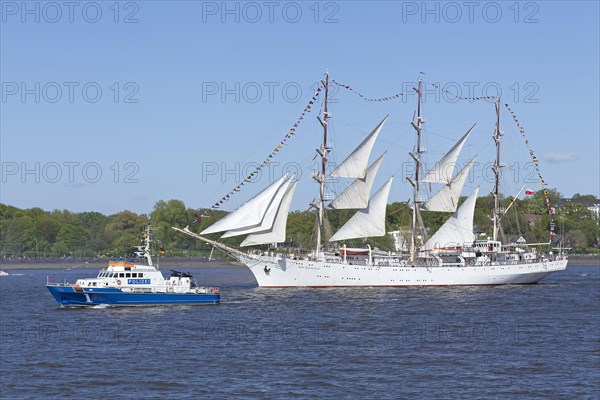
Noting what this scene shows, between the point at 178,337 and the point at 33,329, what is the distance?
11242mm

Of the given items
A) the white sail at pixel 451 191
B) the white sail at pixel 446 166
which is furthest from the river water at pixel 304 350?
the white sail at pixel 446 166

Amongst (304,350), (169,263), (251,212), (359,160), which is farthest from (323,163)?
(169,263)

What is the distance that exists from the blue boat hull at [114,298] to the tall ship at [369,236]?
18.4 metres

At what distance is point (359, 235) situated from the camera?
104438 millimetres

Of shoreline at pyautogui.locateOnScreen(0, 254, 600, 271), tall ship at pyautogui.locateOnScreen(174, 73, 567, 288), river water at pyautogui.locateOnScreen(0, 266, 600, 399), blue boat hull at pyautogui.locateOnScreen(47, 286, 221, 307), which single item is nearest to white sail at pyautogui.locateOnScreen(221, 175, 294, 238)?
tall ship at pyautogui.locateOnScreen(174, 73, 567, 288)

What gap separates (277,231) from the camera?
96.8 meters

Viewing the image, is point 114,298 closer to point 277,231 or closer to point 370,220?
point 277,231

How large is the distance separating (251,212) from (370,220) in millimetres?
17603

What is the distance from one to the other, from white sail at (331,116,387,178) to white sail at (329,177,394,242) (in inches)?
168

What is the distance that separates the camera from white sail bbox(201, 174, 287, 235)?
9219cm

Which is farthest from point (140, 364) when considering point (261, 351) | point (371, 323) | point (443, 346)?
point (371, 323)

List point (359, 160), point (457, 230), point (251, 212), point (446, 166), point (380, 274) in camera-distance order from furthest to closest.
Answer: point (457, 230) → point (446, 166) → point (380, 274) → point (359, 160) → point (251, 212)

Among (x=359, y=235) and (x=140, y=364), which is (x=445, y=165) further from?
(x=140, y=364)

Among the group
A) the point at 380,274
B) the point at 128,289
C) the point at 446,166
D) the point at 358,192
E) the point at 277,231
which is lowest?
the point at 128,289
